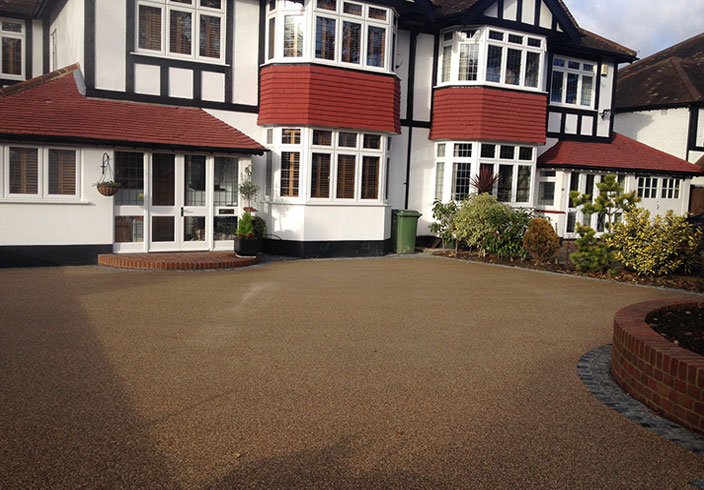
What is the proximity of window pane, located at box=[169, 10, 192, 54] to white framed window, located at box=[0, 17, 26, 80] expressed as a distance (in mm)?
5836

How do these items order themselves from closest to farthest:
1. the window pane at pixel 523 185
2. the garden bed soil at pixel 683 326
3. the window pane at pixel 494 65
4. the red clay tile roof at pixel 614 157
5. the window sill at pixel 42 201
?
the garden bed soil at pixel 683 326
the window sill at pixel 42 201
the window pane at pixel 494 65
the window pane at pixel 523 185
the red clay tile roof at pixel 614 157

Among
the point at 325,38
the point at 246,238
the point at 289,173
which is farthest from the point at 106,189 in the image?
the point at 325,38

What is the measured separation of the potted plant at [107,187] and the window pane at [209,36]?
384cm

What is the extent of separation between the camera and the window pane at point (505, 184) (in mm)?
17188

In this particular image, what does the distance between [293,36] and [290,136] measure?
2221mm

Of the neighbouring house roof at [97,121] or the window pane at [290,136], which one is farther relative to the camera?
the window pane at [290,136]

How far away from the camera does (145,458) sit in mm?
3947

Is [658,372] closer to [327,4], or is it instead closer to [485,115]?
[327,4]

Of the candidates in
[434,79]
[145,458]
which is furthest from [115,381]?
[434,79]

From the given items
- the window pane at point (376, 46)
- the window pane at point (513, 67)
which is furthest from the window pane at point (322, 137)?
the window pane at point (513, 67)

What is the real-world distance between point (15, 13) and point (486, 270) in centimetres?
1386

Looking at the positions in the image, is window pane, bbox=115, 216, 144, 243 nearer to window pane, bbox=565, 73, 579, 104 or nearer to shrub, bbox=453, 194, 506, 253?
shrub, bbox=453, 194, 506, 253

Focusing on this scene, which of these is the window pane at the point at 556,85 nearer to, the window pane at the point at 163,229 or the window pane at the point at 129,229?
the window pane at the point at 163,229

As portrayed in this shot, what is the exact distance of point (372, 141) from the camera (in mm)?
15133
